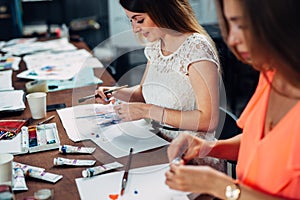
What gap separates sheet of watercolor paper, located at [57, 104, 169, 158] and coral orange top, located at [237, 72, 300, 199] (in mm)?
449

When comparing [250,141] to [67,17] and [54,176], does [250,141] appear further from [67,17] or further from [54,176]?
[67,17]

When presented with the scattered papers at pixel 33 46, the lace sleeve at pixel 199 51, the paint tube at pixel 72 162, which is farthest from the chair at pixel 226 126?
the scattered papers at pixel 33 46

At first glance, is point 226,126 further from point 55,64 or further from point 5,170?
point 55,64

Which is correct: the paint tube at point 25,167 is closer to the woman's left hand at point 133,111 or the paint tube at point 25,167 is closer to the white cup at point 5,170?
the white cup at point 5,170

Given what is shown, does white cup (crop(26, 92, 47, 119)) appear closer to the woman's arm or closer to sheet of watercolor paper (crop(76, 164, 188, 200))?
sheet of watercolor paper (crop(76, 164, 188, 200))

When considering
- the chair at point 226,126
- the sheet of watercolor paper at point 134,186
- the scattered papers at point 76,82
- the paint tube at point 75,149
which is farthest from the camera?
the scattered papers at point 76,82

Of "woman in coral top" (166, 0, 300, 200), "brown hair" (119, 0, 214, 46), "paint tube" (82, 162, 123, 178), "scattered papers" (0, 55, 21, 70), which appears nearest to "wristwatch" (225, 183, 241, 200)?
"woman in coral top" (166, 0, 300, 200)

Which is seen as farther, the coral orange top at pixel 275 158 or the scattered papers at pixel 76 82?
the scattered papers at pixel 76 82

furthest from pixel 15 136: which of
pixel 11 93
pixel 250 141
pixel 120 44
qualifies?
pixel 120 44

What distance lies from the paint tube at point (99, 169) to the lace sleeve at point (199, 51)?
509 millimetres

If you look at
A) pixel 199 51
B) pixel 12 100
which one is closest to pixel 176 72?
pixel 199 51

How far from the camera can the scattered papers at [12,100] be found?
1742 mm

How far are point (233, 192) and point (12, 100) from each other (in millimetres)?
1276

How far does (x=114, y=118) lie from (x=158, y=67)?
0.30 m
